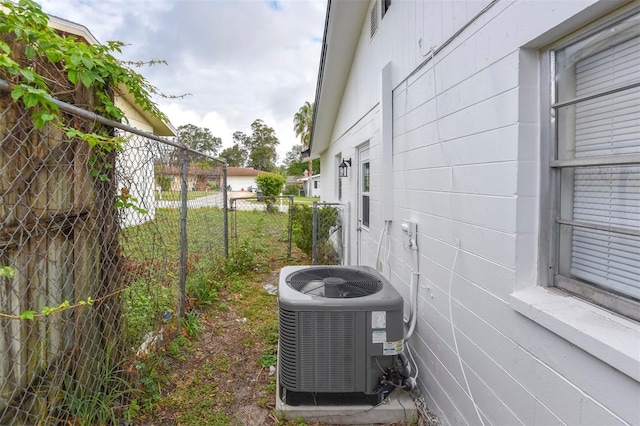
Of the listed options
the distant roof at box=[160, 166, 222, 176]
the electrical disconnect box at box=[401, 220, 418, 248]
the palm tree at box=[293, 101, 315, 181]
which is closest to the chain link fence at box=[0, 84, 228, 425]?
the distant roof at box=[160, 166, 222, 176]

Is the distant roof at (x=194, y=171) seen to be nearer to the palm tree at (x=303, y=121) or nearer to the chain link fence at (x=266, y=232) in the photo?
the chain link fence at (x=266, y=232)

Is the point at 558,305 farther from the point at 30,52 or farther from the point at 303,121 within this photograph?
the point at 303,121

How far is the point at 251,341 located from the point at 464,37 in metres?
3.41

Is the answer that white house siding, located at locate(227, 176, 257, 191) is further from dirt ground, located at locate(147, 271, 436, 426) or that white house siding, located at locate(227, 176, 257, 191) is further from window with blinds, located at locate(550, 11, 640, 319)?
window with blinds, located at locate(550, 11, 640, 319)

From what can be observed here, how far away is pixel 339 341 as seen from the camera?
2338mm

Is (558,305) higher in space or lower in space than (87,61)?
lower

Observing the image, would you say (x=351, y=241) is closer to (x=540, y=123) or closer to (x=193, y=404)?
(x=193, y=404)

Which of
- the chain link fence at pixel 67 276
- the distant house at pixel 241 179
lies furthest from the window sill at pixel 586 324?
the distant house at pixel 241 179

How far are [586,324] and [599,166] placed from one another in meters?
0.61

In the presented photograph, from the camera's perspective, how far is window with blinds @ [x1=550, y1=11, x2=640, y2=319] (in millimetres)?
1146

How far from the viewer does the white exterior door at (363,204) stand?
5.09 metres

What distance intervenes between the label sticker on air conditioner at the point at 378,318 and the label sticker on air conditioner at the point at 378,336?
0.12 feet

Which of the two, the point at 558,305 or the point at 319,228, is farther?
the point at 319,228

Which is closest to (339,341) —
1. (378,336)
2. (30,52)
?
(378,336)
